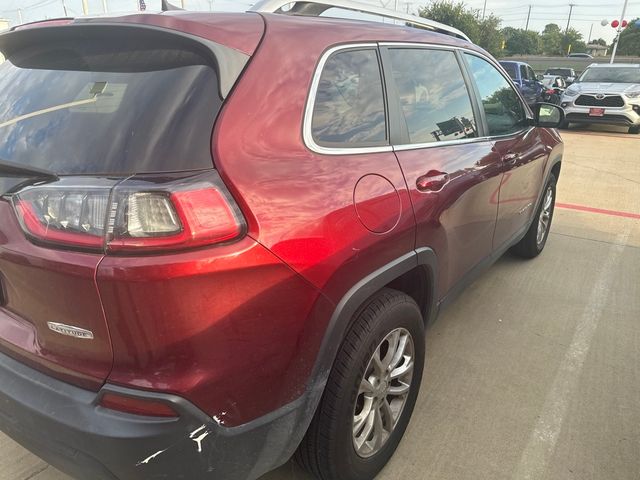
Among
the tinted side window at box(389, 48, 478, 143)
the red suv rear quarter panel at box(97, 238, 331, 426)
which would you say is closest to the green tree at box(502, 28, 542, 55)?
the tinted side window at box(389, 48, 478, 143)

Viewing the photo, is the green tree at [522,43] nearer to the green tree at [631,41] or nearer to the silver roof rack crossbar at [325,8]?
the green tree at [631,41]

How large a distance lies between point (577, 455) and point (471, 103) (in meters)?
1.93

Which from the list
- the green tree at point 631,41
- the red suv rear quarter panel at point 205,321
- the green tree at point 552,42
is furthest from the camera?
the green tree at point 552,42

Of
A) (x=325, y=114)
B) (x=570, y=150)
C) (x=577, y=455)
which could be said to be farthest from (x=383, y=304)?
(x=570, y=150)

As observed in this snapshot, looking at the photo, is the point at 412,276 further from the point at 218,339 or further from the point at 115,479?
the point at 115,479

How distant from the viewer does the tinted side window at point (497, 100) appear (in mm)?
3121

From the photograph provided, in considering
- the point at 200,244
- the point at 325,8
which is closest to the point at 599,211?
the point at 325,8

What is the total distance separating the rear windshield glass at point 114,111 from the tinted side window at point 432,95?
107cm

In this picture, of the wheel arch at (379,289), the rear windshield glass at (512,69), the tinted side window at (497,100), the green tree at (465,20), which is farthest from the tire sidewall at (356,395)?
the green tree at (465,20)

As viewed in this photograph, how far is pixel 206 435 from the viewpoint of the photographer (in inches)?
57.3

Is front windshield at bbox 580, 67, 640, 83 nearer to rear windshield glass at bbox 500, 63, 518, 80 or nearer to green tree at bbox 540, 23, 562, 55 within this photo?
rear windshield glass at bbox 500, 63, 518, 80

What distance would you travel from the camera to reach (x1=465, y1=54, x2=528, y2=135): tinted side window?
312cm

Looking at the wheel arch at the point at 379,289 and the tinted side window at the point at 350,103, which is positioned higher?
the tinted side window at the point at 350,103

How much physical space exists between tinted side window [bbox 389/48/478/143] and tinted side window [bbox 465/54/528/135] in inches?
11.0
